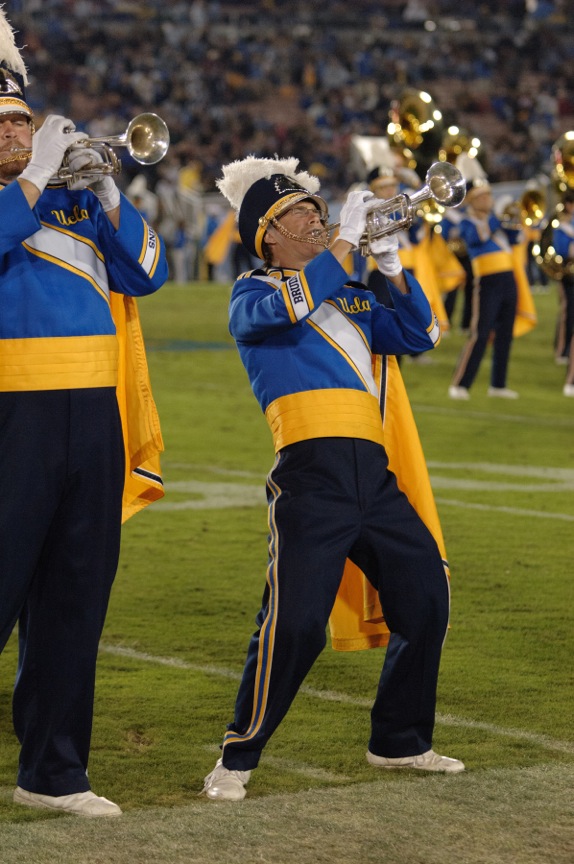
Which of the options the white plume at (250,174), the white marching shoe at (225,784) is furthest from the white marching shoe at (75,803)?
the white plume at (250,174)

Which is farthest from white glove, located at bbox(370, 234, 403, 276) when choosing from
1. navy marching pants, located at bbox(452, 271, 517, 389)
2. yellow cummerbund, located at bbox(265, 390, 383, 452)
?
navy marching pants, located at bbox(452, 271, 517, 389)

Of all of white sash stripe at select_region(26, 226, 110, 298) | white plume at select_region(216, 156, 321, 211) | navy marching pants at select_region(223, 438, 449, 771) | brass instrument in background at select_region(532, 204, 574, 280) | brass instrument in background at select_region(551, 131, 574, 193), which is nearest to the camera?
white sash stripe at select_region(26, 226, 110, 298)

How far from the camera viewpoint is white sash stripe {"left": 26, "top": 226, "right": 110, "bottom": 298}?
11.1 ft

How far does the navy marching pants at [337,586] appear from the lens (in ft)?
11.6

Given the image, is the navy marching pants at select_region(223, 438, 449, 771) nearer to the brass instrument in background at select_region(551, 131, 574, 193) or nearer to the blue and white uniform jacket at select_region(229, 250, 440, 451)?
the blue and white uniform jacket at select_region(229, 250, 440, 451)

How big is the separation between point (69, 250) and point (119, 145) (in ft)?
0.89

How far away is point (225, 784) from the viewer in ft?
11.5

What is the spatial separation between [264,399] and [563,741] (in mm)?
1192

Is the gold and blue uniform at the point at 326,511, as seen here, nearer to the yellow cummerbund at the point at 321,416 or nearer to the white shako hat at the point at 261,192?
the yellow cummerbund at the point at 321,416

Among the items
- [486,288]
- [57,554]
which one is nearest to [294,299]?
[57,554]

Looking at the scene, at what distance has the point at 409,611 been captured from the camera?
11.9ft

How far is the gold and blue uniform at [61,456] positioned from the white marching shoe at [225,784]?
29 centimetres

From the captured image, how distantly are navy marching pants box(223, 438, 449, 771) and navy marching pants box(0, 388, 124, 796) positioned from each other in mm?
387

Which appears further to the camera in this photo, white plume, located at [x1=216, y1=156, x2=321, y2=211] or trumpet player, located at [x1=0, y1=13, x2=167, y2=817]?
white plume, located at [x1=216, y1=156, x2=321, y2=211]
